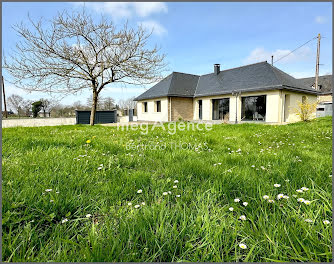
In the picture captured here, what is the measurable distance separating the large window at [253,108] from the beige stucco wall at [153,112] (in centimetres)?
744

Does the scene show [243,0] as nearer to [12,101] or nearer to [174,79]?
[174,79]

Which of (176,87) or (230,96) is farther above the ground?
(176,87)

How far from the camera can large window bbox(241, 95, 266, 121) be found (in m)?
15.9

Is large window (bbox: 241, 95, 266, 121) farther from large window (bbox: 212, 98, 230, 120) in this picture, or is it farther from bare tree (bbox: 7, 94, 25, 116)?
bare tree (bbox: 7, 94, 25, 116)

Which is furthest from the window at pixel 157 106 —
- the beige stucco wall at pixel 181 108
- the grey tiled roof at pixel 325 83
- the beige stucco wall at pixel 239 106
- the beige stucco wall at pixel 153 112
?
the grey tiled roof at pixel 325 83

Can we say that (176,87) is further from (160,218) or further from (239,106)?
(160,218)

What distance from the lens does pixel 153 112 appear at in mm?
20938

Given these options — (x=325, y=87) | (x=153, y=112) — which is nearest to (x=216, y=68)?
(x=153, y=112)

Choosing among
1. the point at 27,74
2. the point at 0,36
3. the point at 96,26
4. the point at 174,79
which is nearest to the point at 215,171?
the point at 0,36

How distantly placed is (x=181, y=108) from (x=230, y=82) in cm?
541

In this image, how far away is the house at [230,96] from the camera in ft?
46.3

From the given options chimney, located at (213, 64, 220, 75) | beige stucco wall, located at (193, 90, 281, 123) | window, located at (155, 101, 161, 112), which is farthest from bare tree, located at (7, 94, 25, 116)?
chimney, located at (213, 64, 220, 75)

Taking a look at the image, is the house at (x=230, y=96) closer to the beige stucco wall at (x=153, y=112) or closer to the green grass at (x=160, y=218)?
the beige stucco wall at (x=153, y=112)

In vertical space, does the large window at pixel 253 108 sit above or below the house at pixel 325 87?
below
